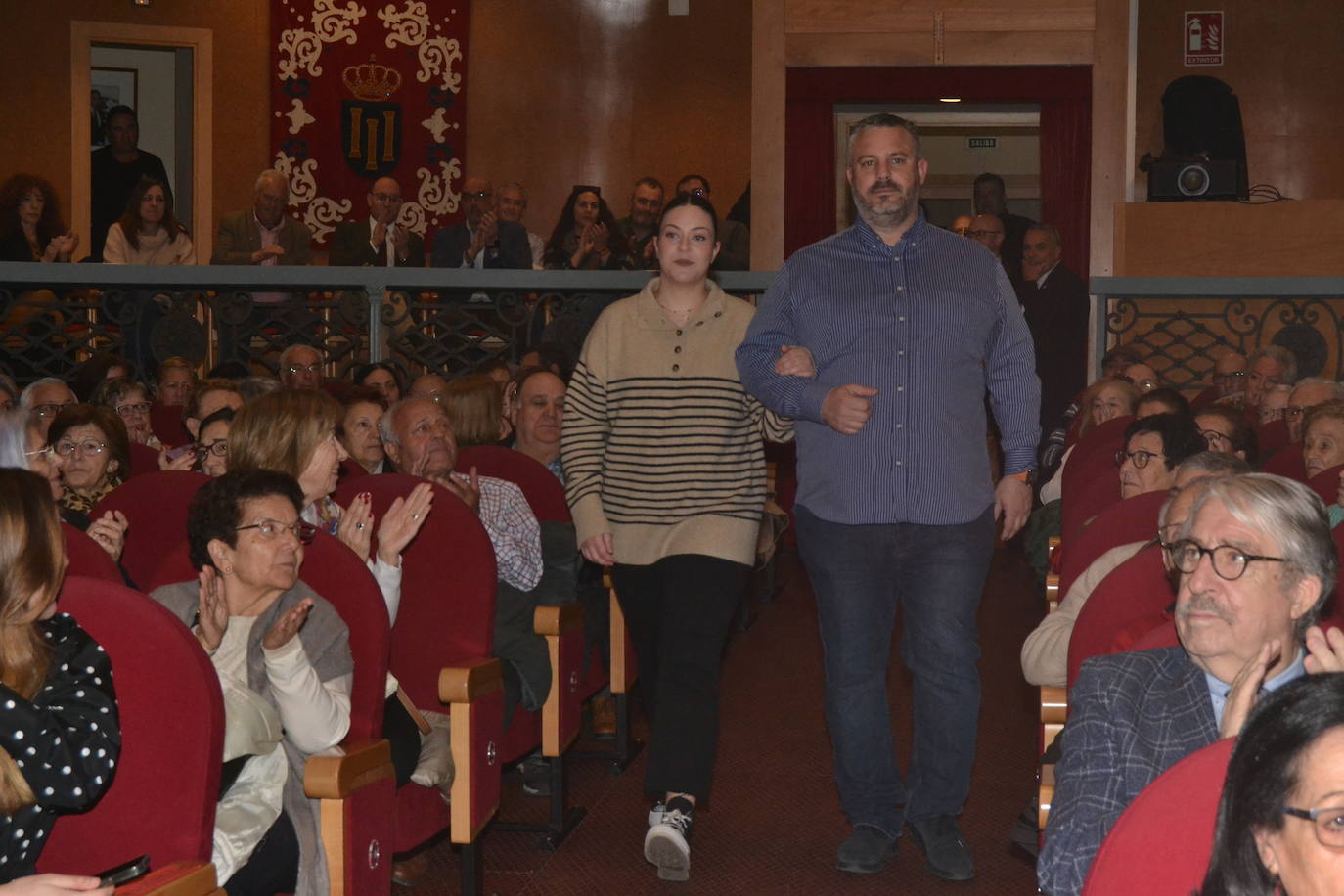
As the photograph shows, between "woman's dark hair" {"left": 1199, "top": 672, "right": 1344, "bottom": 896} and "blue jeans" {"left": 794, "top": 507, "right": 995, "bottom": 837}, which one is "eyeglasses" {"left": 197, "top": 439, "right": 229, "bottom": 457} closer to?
"blue jeans" {"left": 794, "top": 507, "right": 995, "bottom": 837}

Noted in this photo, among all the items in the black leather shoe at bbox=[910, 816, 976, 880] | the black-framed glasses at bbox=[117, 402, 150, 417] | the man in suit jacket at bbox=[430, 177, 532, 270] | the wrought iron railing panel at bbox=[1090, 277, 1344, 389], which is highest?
the man in suit jacket at bbox=[430, 177, 532, 270]

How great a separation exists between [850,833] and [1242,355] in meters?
3.44

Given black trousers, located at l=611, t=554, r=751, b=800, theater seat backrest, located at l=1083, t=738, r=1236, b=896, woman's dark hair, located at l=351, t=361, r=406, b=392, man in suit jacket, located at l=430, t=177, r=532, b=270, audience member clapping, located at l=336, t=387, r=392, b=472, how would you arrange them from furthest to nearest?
man in suit jacket, located at l=430, t=177, r=532, b=270 < woman's dark hair, located at l=351, t=361, r=406, b=392 < audience member clapping, located at l=336, t=387, r=392, b=472 < black trousers, located at l=611, t=554, r=751, b=800 < theater seat backrest, located at l=1083, t=738, r=1236, b=896

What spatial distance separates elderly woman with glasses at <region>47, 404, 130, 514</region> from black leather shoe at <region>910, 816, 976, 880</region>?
7.06ft

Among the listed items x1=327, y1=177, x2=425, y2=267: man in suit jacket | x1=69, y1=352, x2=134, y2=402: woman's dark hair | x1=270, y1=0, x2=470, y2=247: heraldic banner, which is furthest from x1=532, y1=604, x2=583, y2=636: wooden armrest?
x1=270, y1=0, x2=470, y2=247: heraldic banner

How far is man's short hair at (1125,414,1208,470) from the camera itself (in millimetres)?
3678

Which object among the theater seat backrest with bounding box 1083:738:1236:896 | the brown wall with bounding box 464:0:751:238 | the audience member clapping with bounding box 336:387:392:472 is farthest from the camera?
the brown wall with bounding box 464:0:751:238

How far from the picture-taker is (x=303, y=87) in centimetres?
1041

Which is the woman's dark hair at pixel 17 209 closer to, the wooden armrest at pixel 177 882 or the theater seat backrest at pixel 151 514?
the theater seat backrest at pixel 151 514

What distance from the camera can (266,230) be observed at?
27.1 ft

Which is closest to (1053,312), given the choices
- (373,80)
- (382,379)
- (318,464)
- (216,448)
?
(382,379)

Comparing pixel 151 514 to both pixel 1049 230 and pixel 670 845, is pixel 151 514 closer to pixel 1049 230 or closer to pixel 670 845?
pixel 670 845

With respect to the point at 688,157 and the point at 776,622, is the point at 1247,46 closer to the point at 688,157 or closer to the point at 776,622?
the point at 688,157

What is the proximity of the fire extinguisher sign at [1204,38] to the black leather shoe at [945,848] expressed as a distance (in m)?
8.27
